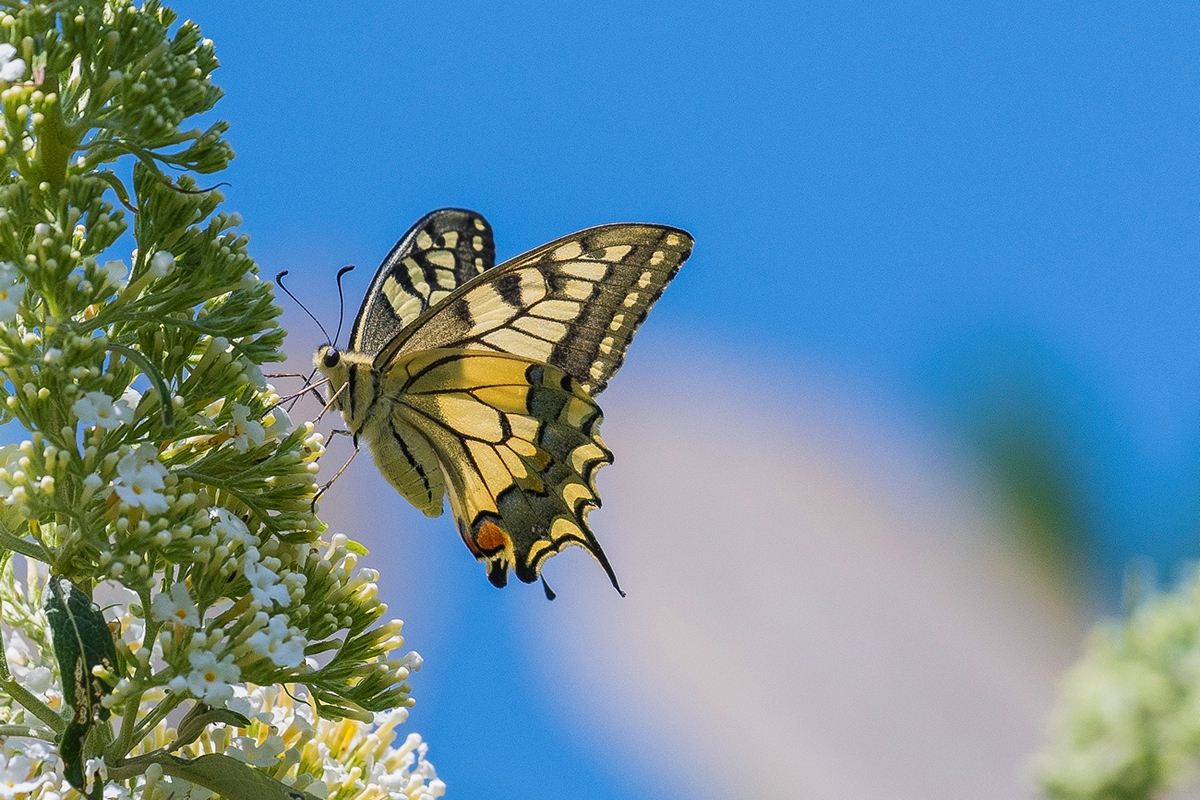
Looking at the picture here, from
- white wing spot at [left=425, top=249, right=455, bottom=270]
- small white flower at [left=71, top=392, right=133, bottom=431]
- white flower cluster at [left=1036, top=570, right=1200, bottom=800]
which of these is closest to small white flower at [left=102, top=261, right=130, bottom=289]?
small white flower at [left=71, top=392, right=133, bottom=431]

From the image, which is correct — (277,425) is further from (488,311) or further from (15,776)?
(488,311)

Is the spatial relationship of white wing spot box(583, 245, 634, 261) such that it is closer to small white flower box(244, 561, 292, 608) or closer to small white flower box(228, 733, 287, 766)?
small white flower box(244, 561, 292, 608)

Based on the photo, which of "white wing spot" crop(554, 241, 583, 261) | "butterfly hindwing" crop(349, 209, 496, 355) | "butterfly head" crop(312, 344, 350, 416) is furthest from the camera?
"butterfly hindwing" crop(349, 209, 496, 355)

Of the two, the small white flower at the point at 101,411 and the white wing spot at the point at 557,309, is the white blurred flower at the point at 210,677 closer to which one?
the small white flower at the point at 101,411

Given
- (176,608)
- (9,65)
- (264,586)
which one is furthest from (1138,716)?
(9,65)

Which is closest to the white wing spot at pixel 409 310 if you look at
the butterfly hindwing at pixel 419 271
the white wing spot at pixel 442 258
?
the butterfly hindwing at pixel 419 271

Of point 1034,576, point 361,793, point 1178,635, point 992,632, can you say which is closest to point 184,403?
point 361,793
